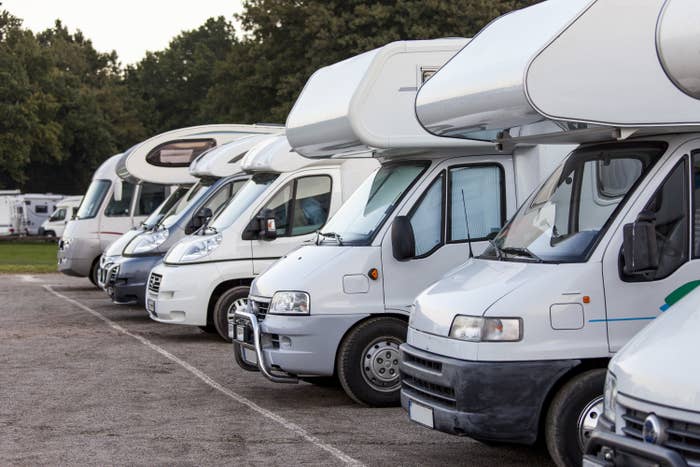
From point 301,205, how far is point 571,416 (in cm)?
773

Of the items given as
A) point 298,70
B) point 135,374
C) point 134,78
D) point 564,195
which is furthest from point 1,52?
point 564,195

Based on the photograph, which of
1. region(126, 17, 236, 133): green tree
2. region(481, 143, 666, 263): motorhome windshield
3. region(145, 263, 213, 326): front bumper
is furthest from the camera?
region(126, 17, 236, 133): green tree

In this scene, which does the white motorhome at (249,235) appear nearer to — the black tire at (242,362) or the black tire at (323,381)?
the black tire at (323,381)

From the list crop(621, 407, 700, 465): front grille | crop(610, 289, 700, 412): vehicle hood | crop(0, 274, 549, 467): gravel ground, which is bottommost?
crop(0, 274, 549, 467): gravel ground

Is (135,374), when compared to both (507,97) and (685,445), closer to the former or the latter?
(507,97)

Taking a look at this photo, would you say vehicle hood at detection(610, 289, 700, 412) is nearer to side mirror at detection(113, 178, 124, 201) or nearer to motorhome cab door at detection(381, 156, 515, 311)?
motorhome cab door at detection(381, 156, 515, 311)

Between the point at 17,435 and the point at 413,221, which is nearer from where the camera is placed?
the point at 17,435

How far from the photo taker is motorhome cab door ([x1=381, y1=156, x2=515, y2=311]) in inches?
448

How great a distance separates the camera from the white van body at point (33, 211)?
249 ft

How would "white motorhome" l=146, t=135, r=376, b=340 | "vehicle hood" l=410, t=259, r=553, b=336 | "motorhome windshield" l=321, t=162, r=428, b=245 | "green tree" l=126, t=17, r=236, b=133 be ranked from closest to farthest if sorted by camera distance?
1. "vehicle hood" l=410, t=259, r=553, b=336
2. "motorhome windshield" l=321, t=162, r=428, b=245
3. "white motorhome" l=146, t=135, r=376, b=340
4. "green tree" l=126, t=17, r=236, b=133

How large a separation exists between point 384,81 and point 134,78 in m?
90.2

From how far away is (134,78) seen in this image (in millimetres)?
100062

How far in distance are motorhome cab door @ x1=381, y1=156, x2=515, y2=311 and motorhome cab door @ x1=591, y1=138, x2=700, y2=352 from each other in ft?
10.5

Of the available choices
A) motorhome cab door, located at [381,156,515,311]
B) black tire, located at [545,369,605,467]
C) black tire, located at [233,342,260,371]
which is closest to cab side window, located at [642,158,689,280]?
black tire, located at [545,369,605,467]
